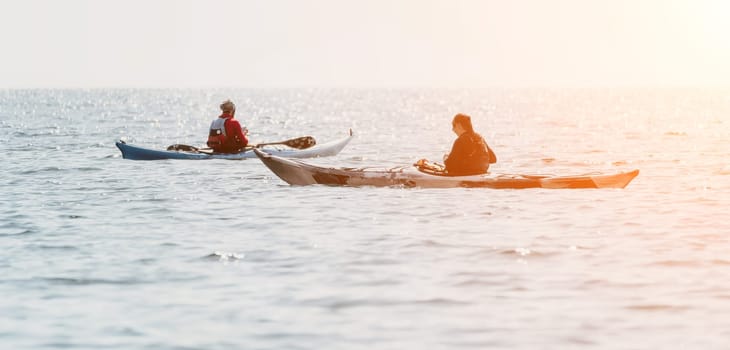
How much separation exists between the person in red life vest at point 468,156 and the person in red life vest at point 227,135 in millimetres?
7240

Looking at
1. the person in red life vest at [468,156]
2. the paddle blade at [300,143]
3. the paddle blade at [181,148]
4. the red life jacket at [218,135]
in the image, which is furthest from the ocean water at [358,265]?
the paddle blade at [300,143]

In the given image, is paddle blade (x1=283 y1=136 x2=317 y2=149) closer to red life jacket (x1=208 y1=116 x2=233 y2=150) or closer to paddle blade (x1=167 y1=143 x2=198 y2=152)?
paddle blade (x1=167 y1=143 x2=198 y2=152)

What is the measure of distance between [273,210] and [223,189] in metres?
3.78

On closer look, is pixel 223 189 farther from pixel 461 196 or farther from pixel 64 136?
pixel 64 136

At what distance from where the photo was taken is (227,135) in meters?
24.8

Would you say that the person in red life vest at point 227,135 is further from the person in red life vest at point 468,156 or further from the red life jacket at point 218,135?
the person in red life vest at point 468,156

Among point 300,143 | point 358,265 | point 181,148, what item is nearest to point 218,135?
point 181,148

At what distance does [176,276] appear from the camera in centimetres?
1094

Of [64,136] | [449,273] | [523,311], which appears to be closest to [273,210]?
[449,273]

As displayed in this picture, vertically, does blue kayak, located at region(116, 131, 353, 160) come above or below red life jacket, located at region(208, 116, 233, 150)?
below

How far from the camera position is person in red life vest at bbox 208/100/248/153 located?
80.2 feet

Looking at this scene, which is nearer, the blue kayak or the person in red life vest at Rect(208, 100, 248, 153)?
the person in red life vest at Rect(208, 100, 248, 153)

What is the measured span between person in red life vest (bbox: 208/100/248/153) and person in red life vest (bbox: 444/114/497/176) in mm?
7240

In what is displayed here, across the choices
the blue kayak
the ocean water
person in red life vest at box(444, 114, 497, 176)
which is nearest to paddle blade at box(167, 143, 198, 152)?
the blue kayak
